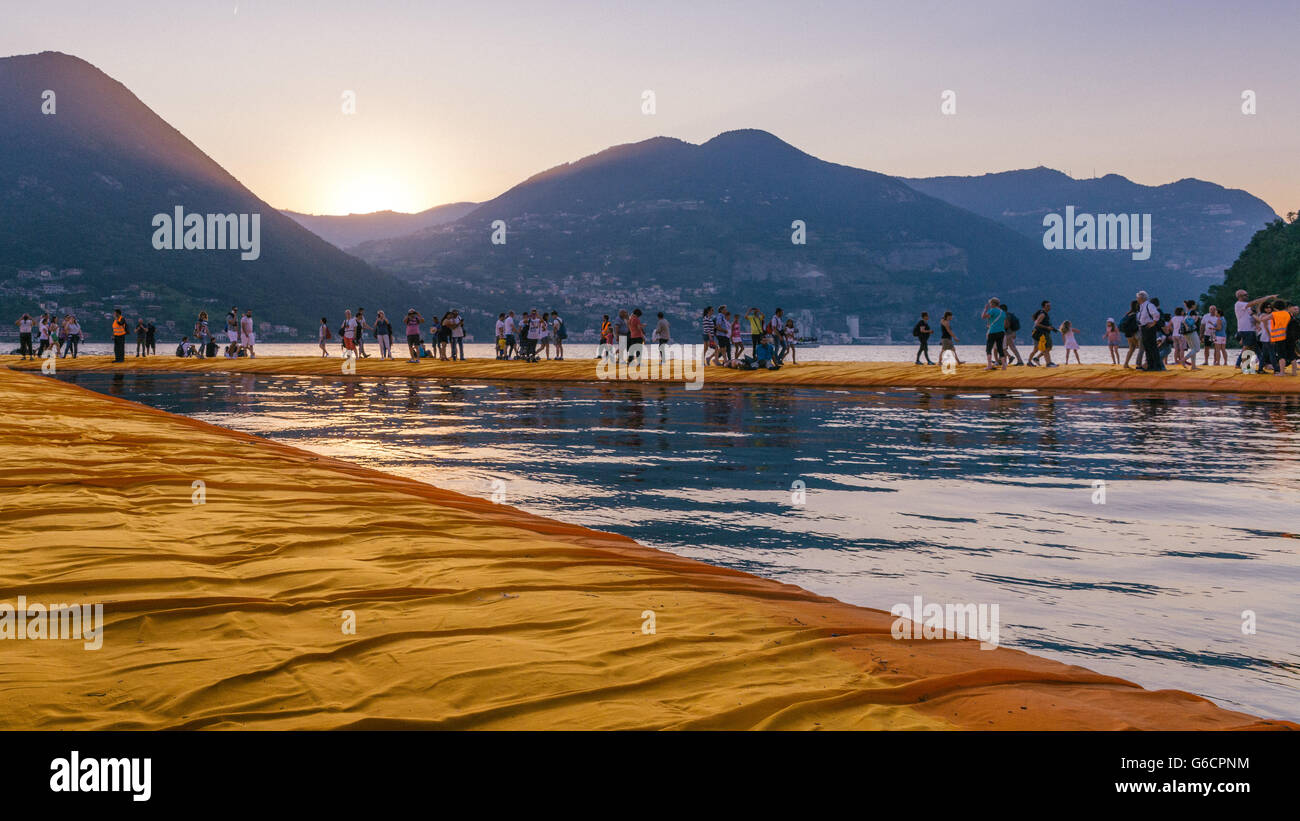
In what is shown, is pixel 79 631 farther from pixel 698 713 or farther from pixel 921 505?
pixel 921 505

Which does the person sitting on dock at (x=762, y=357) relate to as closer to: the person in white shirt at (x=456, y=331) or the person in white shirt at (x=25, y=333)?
the person in white shirt at (x=456, y=331)

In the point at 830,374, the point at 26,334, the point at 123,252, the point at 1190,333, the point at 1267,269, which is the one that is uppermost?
the point at 123,252

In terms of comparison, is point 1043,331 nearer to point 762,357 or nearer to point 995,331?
point 995,331

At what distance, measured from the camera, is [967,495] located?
881cm

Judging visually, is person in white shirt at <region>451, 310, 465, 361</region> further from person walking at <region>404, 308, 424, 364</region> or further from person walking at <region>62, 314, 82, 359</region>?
person walking at <region>62, 314, 82, 359</region>

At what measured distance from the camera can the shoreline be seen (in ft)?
71.8

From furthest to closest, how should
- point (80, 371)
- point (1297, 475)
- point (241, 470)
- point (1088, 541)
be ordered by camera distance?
point (80, 371), point (1297, 475), point (241, 470), point (1088, 541)

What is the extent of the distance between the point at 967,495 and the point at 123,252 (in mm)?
188163

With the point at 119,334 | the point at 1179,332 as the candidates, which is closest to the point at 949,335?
the point at 1179,332

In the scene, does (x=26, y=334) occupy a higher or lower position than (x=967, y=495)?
higher

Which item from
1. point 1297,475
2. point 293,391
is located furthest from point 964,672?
point 293,391

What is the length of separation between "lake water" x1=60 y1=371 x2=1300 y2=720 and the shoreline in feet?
8.37

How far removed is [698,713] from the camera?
2924mm
